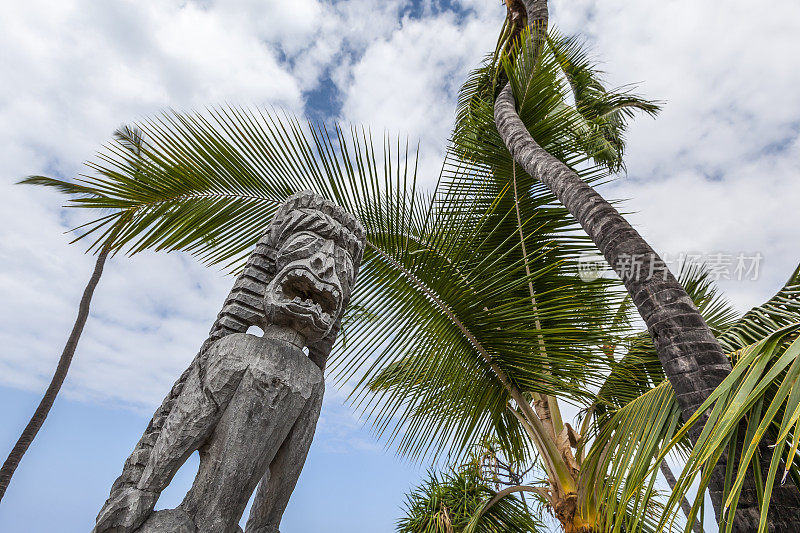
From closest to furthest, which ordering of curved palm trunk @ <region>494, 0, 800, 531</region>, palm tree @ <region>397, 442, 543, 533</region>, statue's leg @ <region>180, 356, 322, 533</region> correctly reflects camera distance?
statue's leg @ <region>180, 356, 322, 533</region>, curved palm trunk @ <region>494, 0, 800, 531</region>, palm tree @ <region>397, 442, 543, 533</region>

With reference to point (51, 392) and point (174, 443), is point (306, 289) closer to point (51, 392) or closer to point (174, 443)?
point (174, 443)

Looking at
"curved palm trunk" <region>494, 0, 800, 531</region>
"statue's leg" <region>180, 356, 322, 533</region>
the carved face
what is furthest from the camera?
the carved face

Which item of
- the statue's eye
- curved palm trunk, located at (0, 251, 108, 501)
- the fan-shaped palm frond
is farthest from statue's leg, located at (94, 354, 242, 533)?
curved palm trunk, located at (0, 251, 108, 501)

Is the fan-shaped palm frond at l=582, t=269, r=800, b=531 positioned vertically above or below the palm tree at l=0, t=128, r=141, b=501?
above

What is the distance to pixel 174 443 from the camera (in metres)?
1.64

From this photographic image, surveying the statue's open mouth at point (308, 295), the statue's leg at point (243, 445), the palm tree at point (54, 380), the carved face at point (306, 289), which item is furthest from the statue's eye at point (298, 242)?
the palm tree at point (54, 380)

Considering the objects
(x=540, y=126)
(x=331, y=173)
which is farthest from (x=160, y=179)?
(x=540, y=126)

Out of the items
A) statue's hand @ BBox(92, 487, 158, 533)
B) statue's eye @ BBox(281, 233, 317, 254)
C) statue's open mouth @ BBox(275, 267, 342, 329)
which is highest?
statue's eye @ BBox(281, 233, 317, 254)

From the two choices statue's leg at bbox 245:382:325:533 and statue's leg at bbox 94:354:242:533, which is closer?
statue's leg at bbox 94:354:242:533

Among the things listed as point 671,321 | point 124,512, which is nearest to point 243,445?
point 124,512

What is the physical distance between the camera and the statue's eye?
2.04m

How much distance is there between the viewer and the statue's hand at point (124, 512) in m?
1.46

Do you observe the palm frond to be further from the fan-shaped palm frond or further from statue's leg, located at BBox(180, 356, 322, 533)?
statue's leg, located at BBox(180, 356, 322, 533)

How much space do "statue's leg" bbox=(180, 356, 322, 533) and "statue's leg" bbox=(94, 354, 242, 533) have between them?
5cm
